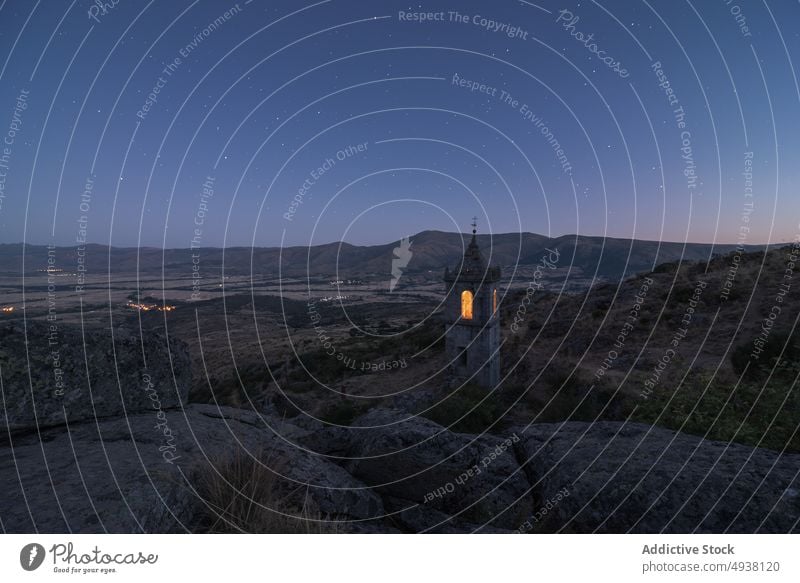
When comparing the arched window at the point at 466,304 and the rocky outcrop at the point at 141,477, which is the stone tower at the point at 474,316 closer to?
the arched window at the point at 466,304

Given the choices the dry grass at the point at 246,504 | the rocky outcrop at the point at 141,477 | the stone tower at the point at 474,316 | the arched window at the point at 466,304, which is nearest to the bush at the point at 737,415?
the rocky outcrop at the point at 141,477

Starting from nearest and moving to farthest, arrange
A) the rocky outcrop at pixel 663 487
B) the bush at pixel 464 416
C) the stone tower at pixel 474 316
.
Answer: the rocky outcrop at pixel 663 487 < the bush at pixel 464 416 < the stone tower at pixel 474 316

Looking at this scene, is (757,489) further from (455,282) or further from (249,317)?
(249,317)

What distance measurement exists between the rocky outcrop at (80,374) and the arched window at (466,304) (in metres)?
19.1

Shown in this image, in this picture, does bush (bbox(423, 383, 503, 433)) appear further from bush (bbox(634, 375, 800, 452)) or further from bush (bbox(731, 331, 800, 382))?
bush (bbox(731, 331, 800, 382))

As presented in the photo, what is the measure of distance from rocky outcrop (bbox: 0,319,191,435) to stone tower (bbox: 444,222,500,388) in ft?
62.1

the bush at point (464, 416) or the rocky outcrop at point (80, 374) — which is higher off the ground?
the rocky outcrop at point (80, 374)

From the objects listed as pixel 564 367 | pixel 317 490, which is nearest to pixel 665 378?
pixel 564 367

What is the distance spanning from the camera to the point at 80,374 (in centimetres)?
520

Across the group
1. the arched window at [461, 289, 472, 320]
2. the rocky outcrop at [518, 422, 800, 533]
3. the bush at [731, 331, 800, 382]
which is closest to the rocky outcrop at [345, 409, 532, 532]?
the rocky outcrop at [518, 422, 800, 533]

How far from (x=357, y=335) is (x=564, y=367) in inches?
1603

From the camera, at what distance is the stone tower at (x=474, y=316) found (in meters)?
23.1

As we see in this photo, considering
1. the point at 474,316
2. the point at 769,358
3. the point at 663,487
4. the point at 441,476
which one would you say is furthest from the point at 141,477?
the point at 769,358

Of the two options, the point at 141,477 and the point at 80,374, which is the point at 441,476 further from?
the point at 80,374
